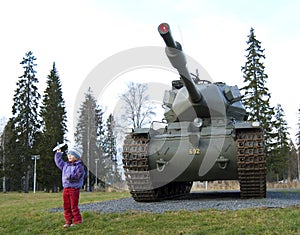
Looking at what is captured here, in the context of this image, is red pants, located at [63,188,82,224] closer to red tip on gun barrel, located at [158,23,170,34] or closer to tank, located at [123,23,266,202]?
red tip on gun barrel, located at [158,23,170,34]

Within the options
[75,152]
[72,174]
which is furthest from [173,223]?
[75,152]

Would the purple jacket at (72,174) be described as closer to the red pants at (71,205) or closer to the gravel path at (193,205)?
the red pants at (71,205)

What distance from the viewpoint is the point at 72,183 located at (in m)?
7.01

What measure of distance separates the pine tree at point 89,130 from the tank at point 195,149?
2264 centimetres

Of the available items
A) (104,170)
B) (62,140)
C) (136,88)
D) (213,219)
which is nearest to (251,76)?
(136,88)

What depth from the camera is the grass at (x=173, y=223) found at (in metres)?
6.00

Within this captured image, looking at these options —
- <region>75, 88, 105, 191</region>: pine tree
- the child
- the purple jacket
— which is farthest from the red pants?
<region>75, 88, 105, 191</region>: pine tree

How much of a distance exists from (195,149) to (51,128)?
31524 mm

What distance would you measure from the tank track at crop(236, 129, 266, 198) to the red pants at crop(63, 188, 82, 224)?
428 centimetres

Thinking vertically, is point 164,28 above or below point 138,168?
above

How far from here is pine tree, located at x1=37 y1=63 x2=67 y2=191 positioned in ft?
126

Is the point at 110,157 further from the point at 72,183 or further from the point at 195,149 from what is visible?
the point at 72,183

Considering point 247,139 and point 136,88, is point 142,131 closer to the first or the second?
point 247,139

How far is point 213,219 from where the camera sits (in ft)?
22.4
